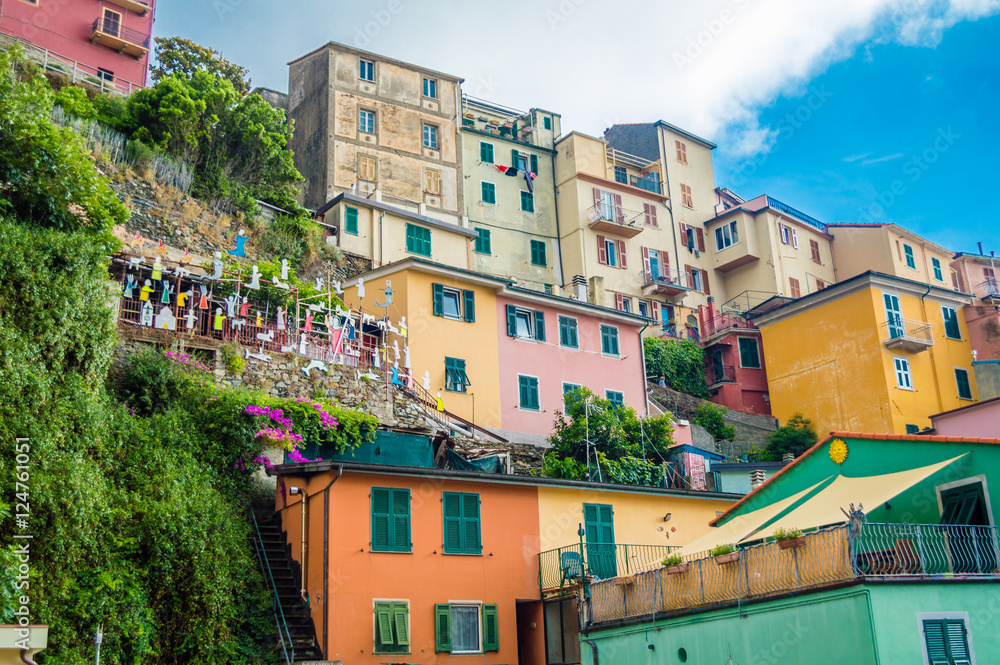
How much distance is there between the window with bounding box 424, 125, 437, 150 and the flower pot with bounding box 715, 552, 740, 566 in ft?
106

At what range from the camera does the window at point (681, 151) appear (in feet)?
178

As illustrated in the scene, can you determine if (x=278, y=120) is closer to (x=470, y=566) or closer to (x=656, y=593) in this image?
(x=470, y=566)

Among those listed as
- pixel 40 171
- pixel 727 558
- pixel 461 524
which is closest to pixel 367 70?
pixel 40 171

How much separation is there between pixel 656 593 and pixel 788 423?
79.9 feet

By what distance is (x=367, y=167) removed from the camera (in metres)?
42.4

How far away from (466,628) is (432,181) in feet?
90.9

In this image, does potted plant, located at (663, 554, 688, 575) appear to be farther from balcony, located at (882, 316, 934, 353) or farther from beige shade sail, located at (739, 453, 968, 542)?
balcony, located at (882, 316, 934, 353)

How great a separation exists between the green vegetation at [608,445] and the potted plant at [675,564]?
8.28 meters

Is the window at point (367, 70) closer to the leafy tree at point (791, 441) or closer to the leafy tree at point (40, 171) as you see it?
the leafy tree at point (791, 441)

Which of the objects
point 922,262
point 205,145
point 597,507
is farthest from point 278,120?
point 922,262

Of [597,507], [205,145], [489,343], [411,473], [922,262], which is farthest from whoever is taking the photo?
[922,262]

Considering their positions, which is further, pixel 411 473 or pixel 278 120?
pixel 278 120

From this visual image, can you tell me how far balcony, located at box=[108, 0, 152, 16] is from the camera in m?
40.6

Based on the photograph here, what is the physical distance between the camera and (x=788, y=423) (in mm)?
40031
